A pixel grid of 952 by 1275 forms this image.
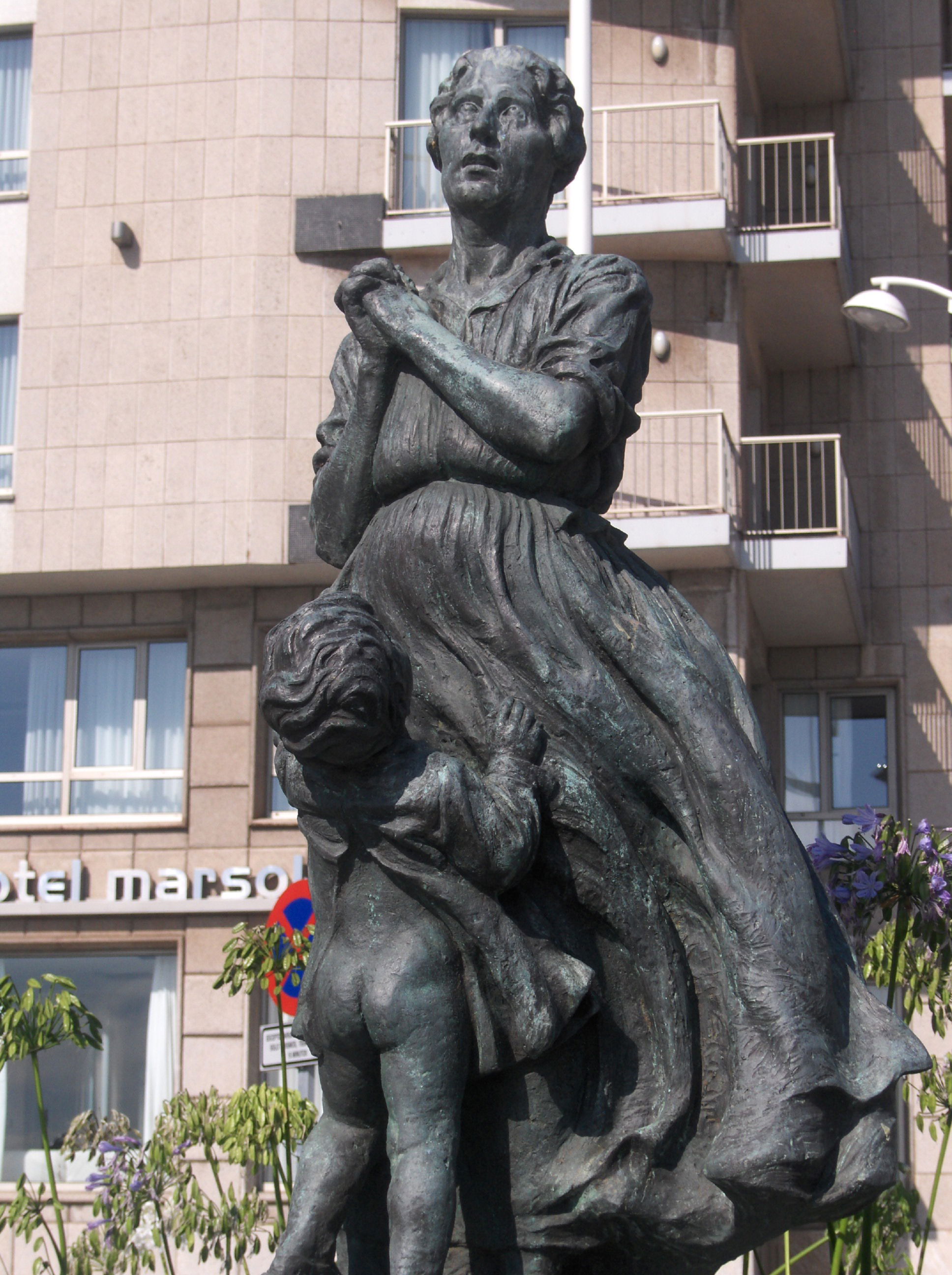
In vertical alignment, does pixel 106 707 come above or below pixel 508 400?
above

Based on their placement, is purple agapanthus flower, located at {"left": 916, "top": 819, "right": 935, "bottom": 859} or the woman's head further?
purple agapanthus flower, located at {"left": 916, "top": 819, "right": 935, "bottom": 859}

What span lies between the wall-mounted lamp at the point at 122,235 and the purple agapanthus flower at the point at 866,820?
1387 centimetres

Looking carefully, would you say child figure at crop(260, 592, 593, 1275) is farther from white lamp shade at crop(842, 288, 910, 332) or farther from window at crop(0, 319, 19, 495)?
window at crop(0, 319, 19, 495)

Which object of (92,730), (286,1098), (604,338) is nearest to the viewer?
(604,338)

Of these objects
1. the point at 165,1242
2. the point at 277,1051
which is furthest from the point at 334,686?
the point at 277,1051

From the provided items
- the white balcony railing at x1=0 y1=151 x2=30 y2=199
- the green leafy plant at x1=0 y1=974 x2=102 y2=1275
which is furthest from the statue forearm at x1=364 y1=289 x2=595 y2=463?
the white balcony railing at x1=0 y1=151 x2=30 y2=199

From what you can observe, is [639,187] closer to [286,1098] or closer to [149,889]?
[149,889]

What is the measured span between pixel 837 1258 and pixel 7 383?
48.7ft

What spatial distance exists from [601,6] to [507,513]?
1600cm

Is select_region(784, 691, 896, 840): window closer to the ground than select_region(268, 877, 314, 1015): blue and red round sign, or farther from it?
farther from it

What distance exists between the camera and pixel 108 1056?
18266 millimetres

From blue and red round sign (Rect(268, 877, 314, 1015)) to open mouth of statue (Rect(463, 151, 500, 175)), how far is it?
12.3 ft

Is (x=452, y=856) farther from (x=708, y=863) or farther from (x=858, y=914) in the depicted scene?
(x=858, y=914)

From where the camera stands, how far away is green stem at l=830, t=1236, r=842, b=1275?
5.78m
